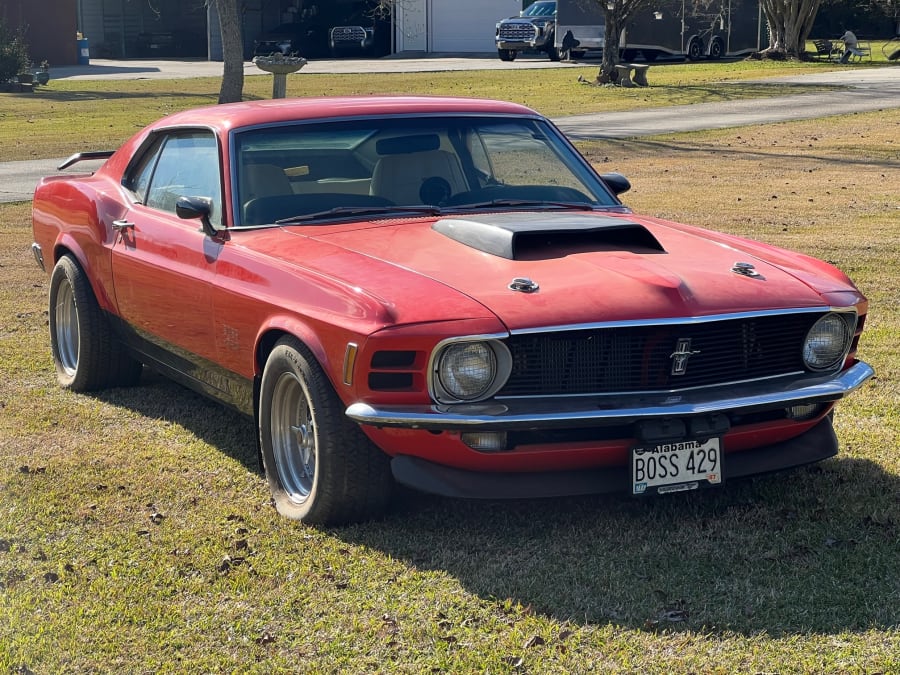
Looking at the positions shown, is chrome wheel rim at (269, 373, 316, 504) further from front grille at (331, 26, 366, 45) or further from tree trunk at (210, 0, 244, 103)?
front grille at (331, 26, 366, 45)

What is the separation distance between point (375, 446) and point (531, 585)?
748mm

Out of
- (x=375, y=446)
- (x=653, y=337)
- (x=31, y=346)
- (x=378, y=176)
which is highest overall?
(x=378, y=176)

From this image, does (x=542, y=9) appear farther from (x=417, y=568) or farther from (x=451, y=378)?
(x=417, y=568)

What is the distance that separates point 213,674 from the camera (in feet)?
12.1

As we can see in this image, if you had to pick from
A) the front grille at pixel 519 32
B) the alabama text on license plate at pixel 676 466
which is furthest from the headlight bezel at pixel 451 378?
the front grille at pixel 519 32

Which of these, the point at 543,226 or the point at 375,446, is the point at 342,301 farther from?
the point at 543,226

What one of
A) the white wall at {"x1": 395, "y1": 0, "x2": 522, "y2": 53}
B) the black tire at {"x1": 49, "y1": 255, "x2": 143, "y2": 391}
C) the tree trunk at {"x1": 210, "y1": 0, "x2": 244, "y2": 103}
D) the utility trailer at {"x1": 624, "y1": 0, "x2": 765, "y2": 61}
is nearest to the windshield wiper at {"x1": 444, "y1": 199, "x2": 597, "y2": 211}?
the black tire at {"x1": 49, "y1": 255, "x2": 143, "y2": 391}

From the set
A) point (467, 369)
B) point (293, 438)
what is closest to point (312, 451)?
point (293, 438)

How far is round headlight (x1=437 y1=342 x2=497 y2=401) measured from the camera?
14.2ft

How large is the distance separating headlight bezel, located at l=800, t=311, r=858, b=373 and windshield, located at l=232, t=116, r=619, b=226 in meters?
1.37

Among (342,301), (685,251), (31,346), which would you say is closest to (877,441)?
(685,251)

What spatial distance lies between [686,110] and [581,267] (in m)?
22.4

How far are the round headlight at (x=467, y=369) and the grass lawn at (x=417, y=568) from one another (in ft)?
1.93

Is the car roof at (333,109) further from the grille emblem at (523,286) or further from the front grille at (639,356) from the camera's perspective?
the front grille at (639,356)
